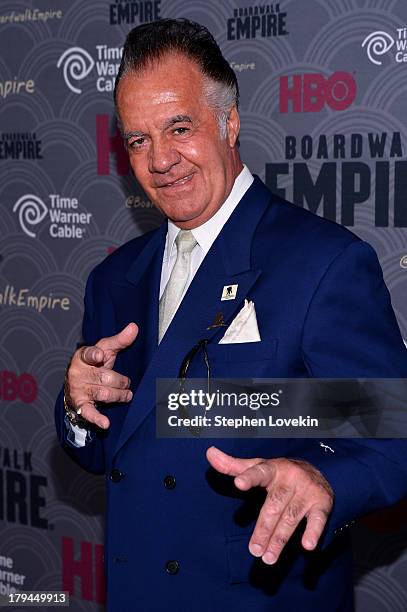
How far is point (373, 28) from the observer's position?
8.30 ft

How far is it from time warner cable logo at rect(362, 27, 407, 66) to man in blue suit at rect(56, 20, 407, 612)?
2.57 feet

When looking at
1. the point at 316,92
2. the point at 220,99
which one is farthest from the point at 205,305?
the point at 316,92

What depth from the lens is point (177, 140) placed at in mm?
1857

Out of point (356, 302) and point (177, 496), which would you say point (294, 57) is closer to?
point (356, 302)

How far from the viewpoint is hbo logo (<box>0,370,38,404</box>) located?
134 inches

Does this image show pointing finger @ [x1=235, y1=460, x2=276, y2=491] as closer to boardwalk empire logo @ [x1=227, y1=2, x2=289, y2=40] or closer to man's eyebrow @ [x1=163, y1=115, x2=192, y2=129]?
man's eyebrow @ [x1=163, y1=115, x2=192, y2=129]

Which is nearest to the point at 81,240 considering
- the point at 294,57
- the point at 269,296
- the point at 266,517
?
the point at 294,57

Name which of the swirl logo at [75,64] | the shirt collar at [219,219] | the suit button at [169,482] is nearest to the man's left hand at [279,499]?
the suit button at [169,482]

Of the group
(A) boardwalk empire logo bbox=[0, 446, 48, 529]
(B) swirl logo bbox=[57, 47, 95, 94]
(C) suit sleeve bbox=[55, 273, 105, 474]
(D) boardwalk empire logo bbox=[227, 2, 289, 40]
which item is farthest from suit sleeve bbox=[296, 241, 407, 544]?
(A) boardwalk empire logo bbox=[0, 446, 48, 529]

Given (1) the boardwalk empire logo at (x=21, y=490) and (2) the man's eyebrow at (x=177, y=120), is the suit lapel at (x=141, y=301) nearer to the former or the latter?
(2) the man's eyebrow at (x=177, y=120)

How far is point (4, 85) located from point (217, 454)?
251 centimetres

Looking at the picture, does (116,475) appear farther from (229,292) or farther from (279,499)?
(279,499)

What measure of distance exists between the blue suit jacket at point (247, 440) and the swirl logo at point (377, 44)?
860 millimetres

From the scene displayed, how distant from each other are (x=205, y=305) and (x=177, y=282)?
0.16m
